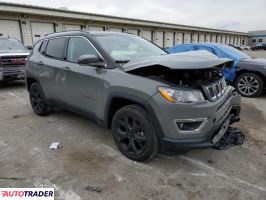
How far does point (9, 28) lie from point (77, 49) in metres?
16.5

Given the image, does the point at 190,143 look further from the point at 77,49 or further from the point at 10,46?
the point at 10,46

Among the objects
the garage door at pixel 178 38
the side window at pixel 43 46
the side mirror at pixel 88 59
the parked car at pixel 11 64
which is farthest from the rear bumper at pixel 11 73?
the garage door at pixel 178 38

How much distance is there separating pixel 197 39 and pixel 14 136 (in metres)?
47.5

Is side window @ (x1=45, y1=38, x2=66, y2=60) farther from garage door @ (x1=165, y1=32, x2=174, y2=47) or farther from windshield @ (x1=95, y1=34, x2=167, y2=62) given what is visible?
garage door @ (x1=165, y1=32, x2=174, y2=47)

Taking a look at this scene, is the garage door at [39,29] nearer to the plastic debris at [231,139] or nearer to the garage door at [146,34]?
the garage door at [146,34]

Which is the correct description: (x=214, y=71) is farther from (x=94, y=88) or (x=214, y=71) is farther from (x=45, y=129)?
(x=45, y=129)

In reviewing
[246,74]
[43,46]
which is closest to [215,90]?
[43,46]

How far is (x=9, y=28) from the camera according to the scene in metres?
17.4

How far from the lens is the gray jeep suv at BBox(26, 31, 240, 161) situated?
106 inches

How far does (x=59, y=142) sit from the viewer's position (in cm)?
393

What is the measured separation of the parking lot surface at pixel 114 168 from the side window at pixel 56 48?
4.68 feet

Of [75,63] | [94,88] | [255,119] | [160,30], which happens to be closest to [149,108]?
[94,88]

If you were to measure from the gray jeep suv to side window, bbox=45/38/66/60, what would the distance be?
27 mm

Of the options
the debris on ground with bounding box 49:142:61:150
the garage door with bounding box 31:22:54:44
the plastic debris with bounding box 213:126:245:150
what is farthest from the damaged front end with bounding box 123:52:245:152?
the garage door with bounding box 31:22:54:44
